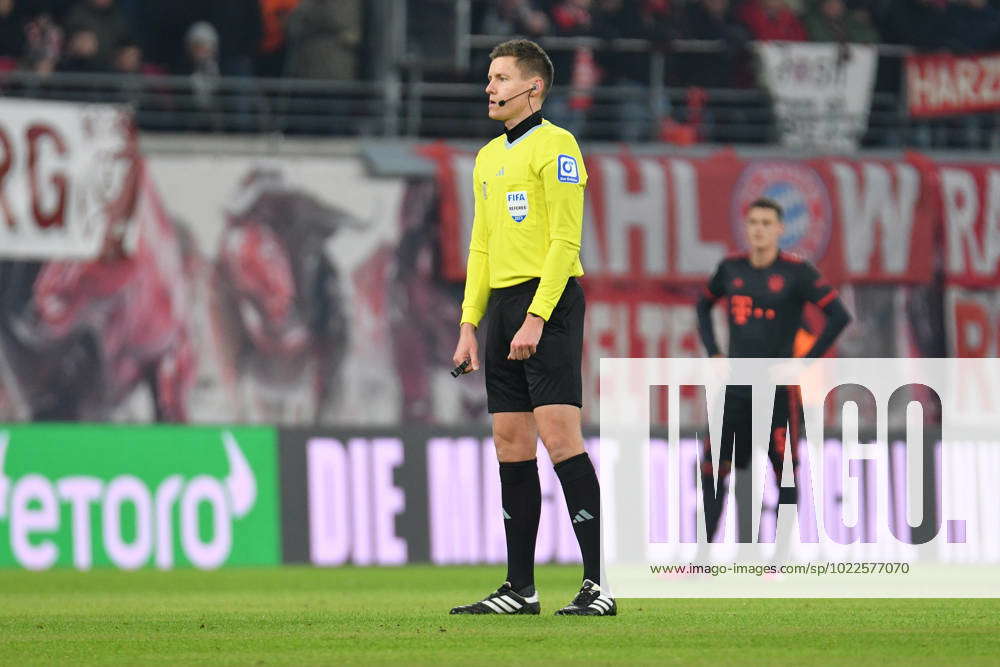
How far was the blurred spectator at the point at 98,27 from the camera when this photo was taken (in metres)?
18.3

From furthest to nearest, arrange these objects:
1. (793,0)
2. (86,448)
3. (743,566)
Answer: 1. (793,0)
2. (86,448)
3. (743,566)

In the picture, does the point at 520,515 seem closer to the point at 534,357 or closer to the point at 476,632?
the point at 534,357

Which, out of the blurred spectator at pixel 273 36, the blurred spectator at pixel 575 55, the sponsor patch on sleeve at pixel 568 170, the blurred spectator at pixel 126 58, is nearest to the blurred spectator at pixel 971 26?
the blurred spectator at pixel 575 55

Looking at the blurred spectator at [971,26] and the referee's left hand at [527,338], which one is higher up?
the blurred spectator at [971,26]

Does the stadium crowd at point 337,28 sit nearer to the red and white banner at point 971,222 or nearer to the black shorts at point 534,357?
the red and white banner at point 971,222

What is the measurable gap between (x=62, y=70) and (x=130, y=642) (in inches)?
476

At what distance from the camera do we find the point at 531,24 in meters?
19.2

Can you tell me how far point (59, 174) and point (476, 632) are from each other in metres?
11.5

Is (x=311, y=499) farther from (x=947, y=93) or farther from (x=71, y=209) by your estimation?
(x=947, y=93)

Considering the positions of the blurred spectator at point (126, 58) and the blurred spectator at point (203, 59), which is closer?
the blurred spectator at point (126, 58)

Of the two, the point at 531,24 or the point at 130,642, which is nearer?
the point at 130,642

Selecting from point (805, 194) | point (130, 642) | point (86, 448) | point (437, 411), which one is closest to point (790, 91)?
point (805, 194)

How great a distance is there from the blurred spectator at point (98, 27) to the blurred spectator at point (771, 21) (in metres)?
6.02

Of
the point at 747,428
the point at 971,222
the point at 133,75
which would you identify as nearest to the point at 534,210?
the point at 747,428
